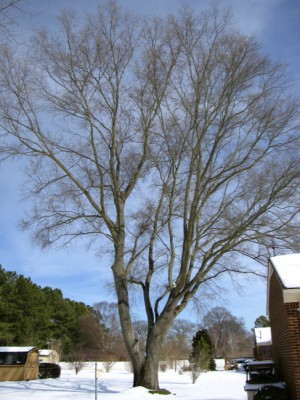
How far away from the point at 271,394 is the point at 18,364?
2169cm

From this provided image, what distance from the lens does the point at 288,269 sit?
419 inches

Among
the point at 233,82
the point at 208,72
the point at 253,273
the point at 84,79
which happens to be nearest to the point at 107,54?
the point at 84,79

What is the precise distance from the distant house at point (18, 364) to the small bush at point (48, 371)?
37.1 inches

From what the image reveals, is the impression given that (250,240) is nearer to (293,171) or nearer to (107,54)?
(293,171)

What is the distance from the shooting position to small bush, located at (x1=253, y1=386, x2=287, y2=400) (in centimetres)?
1022

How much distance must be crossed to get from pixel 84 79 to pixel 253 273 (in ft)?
33.3

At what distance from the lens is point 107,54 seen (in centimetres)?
1623

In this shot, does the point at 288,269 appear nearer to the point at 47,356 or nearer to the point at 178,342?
the point at 47,356

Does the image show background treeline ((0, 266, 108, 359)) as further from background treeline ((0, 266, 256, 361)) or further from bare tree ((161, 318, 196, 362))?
bare tree ((161, 318, 196, 362))

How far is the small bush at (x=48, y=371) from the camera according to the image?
29359 millimetres

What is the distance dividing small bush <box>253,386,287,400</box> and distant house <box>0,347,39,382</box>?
20987mm

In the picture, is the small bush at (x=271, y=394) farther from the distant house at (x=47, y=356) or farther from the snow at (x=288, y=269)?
the distant house at (x=47, y=356)

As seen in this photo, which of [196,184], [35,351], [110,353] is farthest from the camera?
[110,353]

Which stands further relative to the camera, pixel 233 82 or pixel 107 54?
pixel 107 54
